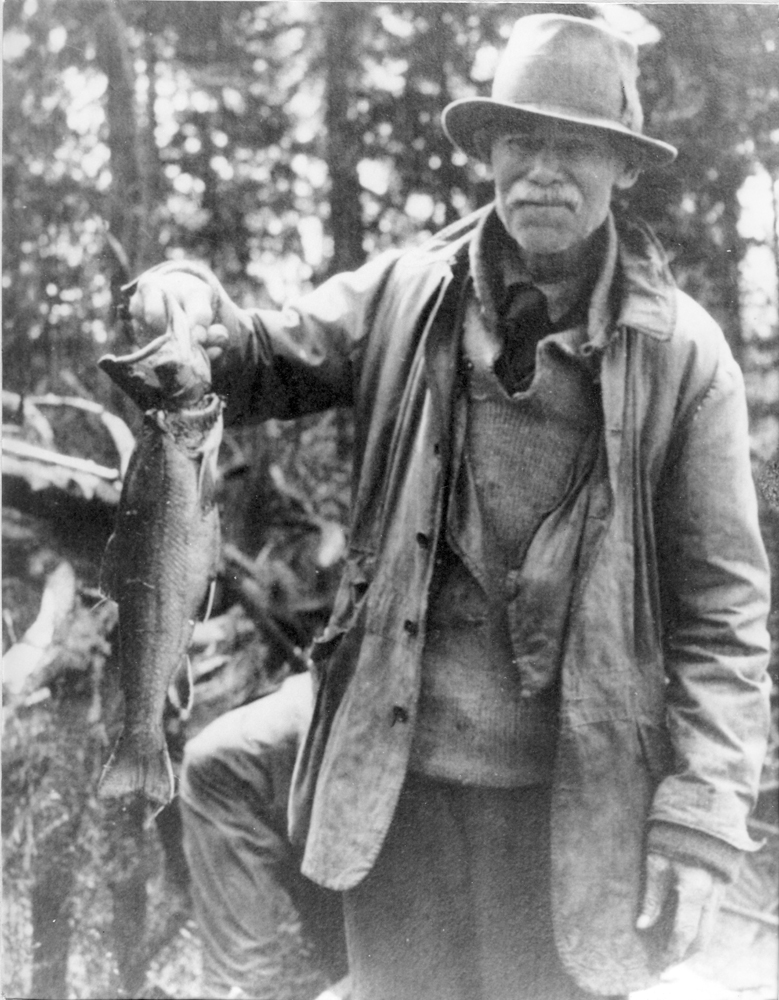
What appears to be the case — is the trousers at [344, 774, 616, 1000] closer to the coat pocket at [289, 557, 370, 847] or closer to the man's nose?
Result: the coat pocket at [289, 557, 370, 847]

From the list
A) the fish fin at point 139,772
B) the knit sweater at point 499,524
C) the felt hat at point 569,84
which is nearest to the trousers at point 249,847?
the fish fin at point 139,772

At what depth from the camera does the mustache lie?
1629 mm

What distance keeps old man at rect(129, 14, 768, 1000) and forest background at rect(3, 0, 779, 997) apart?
186 mm

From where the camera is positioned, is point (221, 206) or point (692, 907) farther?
point (221, 206)

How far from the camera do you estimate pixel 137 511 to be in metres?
1.62

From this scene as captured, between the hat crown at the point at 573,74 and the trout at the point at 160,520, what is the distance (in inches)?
27.4

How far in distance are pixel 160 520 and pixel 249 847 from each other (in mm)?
645

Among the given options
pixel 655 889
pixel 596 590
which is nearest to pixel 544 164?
pixel 596 590

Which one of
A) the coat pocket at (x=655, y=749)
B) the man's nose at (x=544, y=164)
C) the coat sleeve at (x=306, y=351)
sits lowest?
the coat pocket at (x=655, y=749)

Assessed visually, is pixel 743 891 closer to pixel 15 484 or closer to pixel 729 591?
pixel 729 591

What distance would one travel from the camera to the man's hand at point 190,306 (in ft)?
4.99

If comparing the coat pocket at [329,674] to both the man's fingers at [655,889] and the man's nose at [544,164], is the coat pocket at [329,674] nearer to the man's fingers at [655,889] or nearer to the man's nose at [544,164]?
the man's fingers at [655,889]

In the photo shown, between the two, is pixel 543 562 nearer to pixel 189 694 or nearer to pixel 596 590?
pixel 596 590

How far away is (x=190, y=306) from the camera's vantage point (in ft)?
5.10
